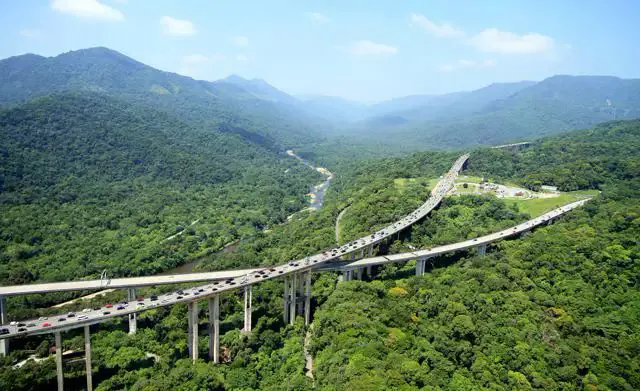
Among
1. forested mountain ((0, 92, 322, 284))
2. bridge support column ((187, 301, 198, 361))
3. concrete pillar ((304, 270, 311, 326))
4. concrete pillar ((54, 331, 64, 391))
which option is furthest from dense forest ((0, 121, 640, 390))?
forested mountain ((0, 92, 322, 284))

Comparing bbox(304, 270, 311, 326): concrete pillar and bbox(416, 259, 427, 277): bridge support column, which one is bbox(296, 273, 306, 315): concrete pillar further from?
bbox(416, 259, 427, 277): bridge support column

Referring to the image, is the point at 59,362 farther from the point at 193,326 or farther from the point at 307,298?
the point at 307,298

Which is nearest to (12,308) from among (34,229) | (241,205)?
(34,229)

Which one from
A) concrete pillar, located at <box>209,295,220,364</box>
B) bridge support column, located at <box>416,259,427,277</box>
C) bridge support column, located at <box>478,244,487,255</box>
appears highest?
bridge support column, located at <box>478,244,487,255</box>

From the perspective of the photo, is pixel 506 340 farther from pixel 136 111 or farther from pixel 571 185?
pixel 136 111

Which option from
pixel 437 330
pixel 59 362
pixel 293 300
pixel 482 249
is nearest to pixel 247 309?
pixel 293 300

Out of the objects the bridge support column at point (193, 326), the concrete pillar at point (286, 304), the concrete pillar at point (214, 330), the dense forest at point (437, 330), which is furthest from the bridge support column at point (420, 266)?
the bridge support column at point (193, 326)
